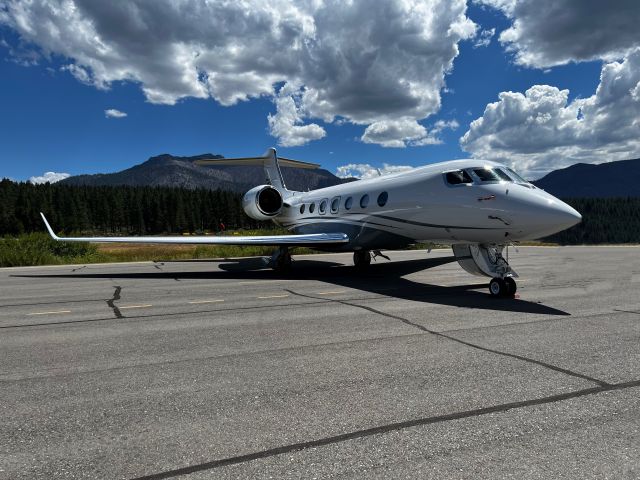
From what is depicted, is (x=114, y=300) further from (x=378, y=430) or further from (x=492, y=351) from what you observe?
(x=378, y=430)

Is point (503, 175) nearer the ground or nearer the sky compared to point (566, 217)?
nearer the sky

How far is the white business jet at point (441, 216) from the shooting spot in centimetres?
963

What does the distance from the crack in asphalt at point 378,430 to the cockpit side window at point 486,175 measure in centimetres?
685

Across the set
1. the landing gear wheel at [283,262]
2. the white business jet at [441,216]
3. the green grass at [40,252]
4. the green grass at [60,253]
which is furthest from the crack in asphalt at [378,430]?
the green grass at [40,252]

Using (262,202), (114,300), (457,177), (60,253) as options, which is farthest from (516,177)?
(60,253)

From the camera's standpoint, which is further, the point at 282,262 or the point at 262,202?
the point at 262,202

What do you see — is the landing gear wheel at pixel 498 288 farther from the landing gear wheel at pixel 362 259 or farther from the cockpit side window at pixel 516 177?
the landing gear wheel at pixel 362 259

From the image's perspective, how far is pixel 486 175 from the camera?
10.6 metres

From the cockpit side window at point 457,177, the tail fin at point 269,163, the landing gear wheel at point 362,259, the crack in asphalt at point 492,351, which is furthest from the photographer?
the tail fin at point 269,163

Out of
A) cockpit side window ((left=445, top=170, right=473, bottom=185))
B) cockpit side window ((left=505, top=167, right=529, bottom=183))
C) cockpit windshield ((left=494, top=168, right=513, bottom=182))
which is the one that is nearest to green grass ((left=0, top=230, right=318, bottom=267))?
cockpit side window ((left=445, top=170, right=473, bottom=185))

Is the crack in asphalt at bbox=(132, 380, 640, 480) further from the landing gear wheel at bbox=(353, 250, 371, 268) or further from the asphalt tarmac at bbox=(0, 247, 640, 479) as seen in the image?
the landing gear wheel at bbox=(353, 250, 371, 268)

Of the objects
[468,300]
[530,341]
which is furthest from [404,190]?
[530,341]

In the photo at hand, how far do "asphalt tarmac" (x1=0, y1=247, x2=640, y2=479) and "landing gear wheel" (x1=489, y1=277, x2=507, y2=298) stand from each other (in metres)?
0.75

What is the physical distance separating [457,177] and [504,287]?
302cm
